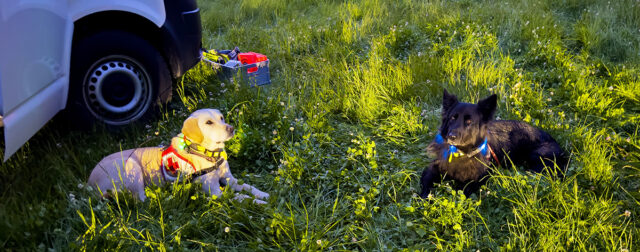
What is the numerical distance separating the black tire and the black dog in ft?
8.66

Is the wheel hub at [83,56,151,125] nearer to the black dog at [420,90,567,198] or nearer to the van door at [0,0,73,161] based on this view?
the van door at [0,0,73,161]

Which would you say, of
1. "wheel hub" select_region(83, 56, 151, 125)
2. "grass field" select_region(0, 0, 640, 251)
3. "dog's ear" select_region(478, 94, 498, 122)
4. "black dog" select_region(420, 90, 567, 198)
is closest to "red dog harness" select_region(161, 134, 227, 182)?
"grass field" select_region(0, 0, 640, 251)

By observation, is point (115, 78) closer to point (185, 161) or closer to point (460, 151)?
point (185, 161)

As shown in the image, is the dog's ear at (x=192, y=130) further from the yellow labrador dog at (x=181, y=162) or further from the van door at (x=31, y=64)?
the van door at (x=31, y=64)

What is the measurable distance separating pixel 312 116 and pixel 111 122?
1854 mm

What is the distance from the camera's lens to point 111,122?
12.6 ft

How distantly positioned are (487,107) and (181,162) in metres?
2.25

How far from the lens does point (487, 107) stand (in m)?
3.04

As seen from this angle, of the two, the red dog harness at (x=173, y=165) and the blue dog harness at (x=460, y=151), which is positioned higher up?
the blue dog harness at (x=460, y=151)

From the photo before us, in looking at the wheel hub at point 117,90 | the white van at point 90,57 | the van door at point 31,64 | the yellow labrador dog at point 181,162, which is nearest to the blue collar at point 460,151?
the yellow labrador dog at point 181,162

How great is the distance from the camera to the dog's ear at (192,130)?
301 cm

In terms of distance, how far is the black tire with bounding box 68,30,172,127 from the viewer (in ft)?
12.0

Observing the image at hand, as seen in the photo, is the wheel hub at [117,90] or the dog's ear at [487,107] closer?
the dog's ear at [487,107]

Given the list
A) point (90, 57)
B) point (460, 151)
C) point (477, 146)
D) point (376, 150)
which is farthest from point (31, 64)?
point (477, 146)
